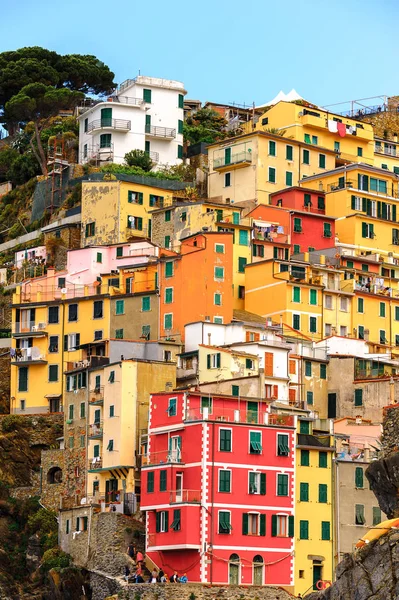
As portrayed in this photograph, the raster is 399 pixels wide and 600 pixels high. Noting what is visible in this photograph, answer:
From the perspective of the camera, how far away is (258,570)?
3135 inches

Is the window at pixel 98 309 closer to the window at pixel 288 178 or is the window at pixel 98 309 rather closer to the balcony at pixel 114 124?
the window at pixel 288 178

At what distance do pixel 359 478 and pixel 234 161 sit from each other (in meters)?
43.6

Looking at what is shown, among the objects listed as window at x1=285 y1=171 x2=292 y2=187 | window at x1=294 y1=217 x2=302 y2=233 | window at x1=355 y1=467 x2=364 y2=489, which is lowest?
window at x1=355 y1=467 x2=364 y2=489

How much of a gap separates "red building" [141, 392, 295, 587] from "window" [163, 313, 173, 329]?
15.6 meters

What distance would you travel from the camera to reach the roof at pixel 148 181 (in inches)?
4547

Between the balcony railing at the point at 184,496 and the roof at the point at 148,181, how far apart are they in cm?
3872

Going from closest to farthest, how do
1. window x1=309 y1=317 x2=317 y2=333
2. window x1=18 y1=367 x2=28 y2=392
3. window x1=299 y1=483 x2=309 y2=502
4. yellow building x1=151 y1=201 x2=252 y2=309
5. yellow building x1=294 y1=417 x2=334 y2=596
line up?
yellow building x1=294 y1=417 x2=334 y2=596
window x1=299 y1=483 x2=309 y2=502
window x1=18 y1=367 x2=28 y2=392
window x1=309 y1=317 x2=317 y2=333
yellow building x1=151 y1=201 x2=252 y2=309

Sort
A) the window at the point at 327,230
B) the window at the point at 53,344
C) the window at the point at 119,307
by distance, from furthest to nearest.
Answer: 1. the window at the point at 327,230
2. the window at the point at 53,344
3. the window at the point at 119,307

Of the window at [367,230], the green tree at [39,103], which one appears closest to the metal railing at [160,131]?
the green tree at [39,103]

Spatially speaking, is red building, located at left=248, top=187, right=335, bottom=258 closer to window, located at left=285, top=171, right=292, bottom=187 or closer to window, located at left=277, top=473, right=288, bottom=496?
window, located at left=285, top=171, right=292, bottom=187

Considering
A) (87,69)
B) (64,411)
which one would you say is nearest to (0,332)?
(64,411)

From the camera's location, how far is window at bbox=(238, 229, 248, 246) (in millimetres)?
106438

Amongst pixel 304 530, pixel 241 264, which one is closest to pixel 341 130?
pixel 241 264

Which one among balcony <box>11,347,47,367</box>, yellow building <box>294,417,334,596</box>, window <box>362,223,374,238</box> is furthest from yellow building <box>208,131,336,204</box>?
yellow building <box>294,417,334,596</box>
